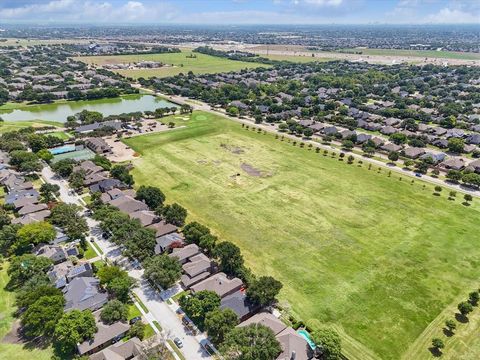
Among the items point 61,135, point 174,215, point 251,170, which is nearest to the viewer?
point 174,215

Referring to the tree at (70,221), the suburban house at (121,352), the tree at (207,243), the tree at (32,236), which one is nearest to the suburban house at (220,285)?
the tree at (207,243)

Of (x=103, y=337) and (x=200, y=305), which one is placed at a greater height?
(x=200, y=305)

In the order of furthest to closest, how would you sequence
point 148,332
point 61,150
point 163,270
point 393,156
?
point 61,150 → point 393,156 → point 163,270 → point 148,332

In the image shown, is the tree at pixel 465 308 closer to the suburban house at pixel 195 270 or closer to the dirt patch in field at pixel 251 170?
Result: the suburban house at pixel 195 270

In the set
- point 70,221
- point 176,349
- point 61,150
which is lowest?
point 61,150

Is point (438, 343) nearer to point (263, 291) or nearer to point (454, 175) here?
point (263, 291)

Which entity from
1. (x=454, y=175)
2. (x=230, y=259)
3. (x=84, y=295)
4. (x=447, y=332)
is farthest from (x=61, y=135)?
(x=454, y=175)

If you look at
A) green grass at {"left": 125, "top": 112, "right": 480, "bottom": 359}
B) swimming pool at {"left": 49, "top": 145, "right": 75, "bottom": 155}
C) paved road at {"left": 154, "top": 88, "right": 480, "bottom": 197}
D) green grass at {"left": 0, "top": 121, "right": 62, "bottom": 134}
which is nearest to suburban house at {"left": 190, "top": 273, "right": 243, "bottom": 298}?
green grass at {"left": 125, "top": 112, "right": 480, "bottom": 359}
